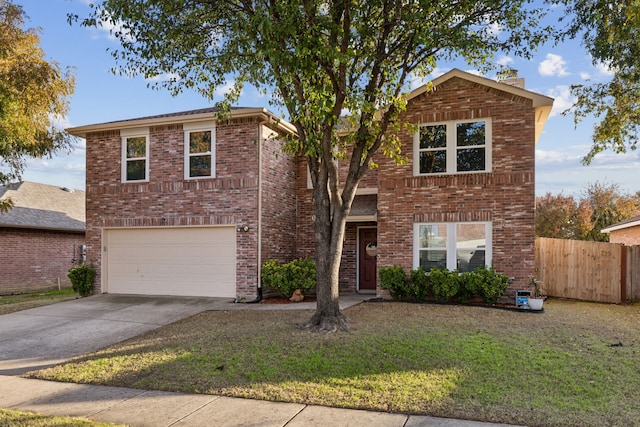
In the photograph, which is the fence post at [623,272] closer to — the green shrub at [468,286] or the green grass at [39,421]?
the green shrub at [468,286]

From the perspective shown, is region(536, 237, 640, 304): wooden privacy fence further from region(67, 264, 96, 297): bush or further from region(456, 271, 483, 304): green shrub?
region(67, 264, 96, 297): bush

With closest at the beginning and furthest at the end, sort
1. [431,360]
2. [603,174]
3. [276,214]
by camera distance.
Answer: [431,360] < [276,214] < [603,174]

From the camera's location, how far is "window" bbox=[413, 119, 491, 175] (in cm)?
1250

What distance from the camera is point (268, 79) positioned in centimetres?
962

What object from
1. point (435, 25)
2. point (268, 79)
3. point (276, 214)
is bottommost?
point (276, 214)

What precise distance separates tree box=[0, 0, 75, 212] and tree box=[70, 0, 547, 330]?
553 cm

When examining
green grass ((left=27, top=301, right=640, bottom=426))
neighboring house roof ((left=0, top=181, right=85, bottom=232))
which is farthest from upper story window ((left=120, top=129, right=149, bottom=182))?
neighboring house roof ((left=0, top=181, right=85, bottom=232))

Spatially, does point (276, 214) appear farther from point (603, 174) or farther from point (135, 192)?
point (603, 174)

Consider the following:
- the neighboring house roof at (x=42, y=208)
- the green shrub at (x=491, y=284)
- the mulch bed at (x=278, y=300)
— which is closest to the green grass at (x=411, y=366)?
the green shrub at (x=491, y=284)

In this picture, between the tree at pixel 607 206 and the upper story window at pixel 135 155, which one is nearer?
the upper story window at pixel 135 155

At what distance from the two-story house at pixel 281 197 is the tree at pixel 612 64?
1.61 meters

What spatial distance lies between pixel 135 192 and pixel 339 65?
8.87 m

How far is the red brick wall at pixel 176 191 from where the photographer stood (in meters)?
13.4

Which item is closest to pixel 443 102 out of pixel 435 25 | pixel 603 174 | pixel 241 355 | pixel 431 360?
pixel 435 25
